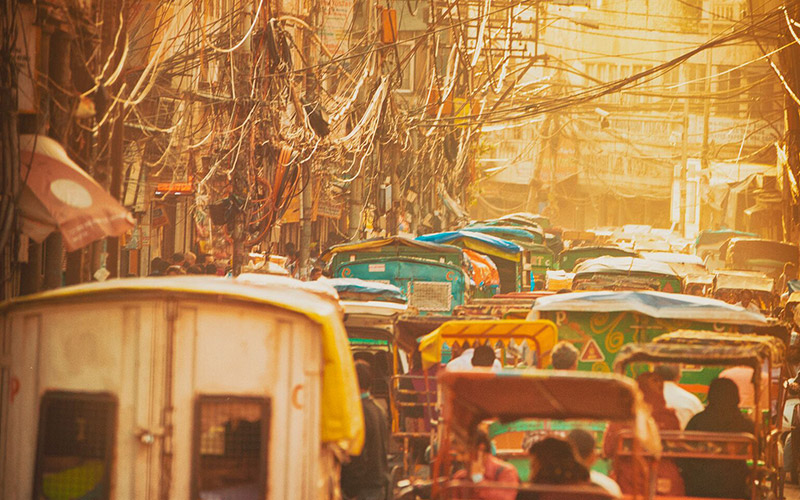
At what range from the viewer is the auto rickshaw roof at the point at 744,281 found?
2491 centimetres

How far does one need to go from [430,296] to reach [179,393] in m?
13.6

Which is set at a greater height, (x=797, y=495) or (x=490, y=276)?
(x=490, y=276)

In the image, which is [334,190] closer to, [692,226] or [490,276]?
[490,276]

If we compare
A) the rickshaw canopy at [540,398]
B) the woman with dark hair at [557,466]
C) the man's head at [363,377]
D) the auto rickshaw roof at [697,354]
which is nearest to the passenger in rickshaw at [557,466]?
the woman with dark hair at [557,466]

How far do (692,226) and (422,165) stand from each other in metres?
26.7

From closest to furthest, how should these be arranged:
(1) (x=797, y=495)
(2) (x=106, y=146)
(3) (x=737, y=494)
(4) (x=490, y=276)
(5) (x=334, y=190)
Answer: (3) (x=737, y=494)
(2) (x=106, y=146)
(1) (x=797, y=495)
(4) (x=490, y=276)
(5) (x=334, y=190)

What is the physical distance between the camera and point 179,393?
6.56 m

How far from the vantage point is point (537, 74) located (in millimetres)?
73938

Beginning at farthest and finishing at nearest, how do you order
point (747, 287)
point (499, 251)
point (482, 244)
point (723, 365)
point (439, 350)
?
point (482, 244) → point (499, 251) → point (747, 287) → point (439, 350) → point (723, 365)

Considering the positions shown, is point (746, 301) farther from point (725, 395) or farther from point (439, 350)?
point (725, 395)

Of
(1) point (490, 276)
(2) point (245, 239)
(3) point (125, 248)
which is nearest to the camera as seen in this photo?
(2) point (245, 239)

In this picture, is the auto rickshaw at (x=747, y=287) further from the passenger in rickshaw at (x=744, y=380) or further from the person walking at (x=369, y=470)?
the person walking at (x=369, y=470)

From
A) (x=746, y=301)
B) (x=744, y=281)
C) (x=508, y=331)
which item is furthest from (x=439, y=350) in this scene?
(x=744, y=281)

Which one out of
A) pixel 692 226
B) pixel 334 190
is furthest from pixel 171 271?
pixel 692 226
